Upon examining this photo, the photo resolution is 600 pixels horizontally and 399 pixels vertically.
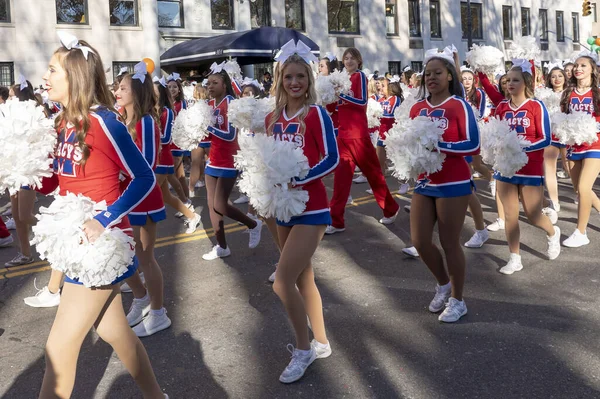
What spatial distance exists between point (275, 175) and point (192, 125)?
4.62m

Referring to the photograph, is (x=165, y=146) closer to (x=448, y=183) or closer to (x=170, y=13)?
(x=448, y=183)

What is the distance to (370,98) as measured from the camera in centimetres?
1266

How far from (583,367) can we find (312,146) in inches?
80.7

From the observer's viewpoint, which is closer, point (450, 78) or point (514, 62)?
point (450, 78)

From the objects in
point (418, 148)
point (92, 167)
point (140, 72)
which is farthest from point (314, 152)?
point (140, 72)

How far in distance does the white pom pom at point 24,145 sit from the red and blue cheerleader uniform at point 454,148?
2617mm

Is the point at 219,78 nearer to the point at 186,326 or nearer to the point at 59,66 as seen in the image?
the point at 186,326

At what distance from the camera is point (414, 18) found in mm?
32969

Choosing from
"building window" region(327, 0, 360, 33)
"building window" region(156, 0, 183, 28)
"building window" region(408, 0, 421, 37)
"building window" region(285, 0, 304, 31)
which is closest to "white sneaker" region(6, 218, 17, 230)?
"building window" region(156, 0, 183, 28)

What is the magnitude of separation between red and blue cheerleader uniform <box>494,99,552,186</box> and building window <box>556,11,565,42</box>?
38679mm

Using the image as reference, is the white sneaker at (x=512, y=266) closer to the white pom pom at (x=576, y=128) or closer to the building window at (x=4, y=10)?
the white pom pom at (x=576, y=128)

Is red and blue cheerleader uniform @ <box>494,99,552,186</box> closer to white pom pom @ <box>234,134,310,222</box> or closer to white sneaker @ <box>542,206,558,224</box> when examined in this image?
white sneaker @ <box>542,206,558,224</box>

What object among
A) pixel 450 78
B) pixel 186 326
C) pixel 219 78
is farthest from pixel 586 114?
pixel 186 326

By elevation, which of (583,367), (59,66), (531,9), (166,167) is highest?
(531,9)
